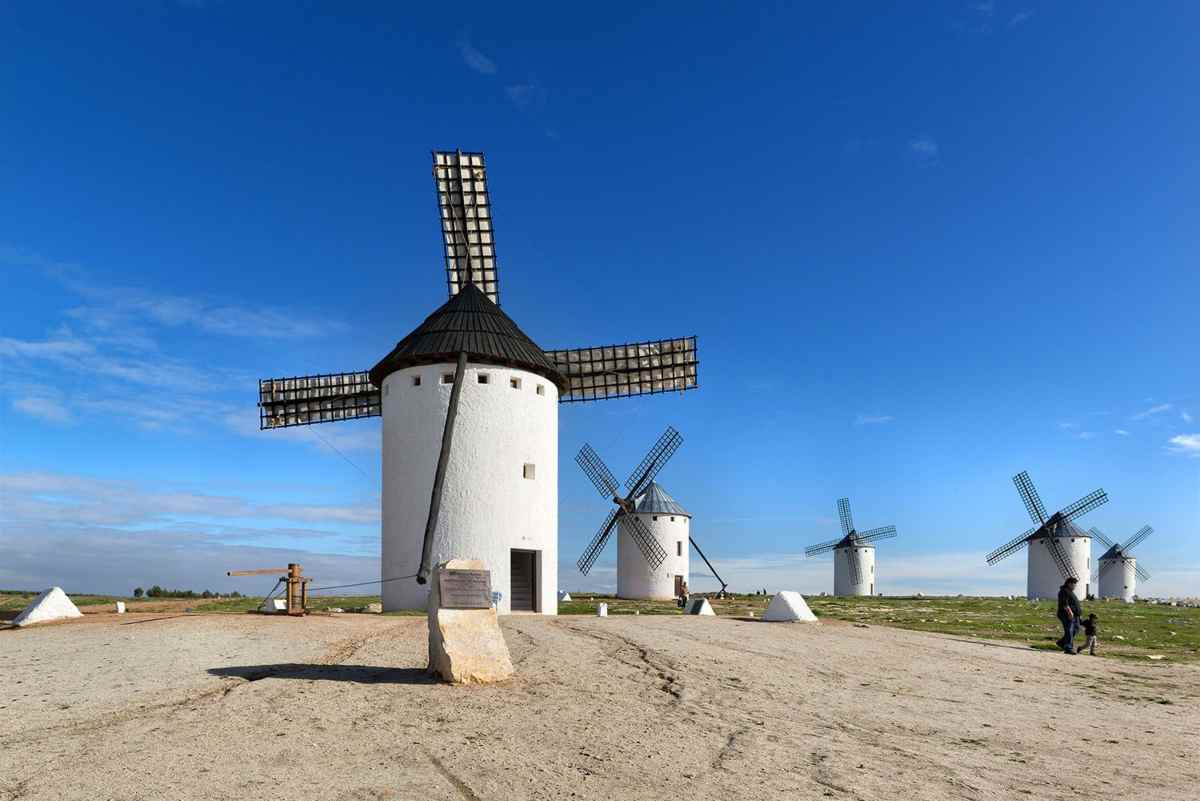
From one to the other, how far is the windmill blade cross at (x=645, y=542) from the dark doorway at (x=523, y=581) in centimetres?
2525

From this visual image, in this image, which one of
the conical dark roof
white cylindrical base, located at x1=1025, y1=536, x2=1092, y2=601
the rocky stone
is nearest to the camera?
the rocky stone

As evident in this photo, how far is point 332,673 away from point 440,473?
1203 centimetres

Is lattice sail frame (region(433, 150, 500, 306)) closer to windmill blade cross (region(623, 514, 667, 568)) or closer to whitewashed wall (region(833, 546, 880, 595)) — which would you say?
windmill blade cross (region(623, 514, 667, 568))

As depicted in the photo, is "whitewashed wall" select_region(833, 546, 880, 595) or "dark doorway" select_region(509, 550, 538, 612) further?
"whitewashed wall" select_region(833, 546, 880, 595)

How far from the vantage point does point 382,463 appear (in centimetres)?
2919

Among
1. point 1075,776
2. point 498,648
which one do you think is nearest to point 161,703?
point 498,648

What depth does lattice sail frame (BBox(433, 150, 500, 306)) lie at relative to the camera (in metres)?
33.8

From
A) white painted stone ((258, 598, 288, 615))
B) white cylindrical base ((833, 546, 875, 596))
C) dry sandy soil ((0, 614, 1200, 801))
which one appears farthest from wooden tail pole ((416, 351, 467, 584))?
white cylindrical base ((833, 546, 875, 596))

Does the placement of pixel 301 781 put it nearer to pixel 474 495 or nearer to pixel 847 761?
pixel 847 761

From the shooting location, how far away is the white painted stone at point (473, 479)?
2677cm

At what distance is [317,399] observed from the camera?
34.4 meters

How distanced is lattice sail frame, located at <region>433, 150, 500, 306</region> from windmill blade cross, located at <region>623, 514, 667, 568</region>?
25029 millimetres

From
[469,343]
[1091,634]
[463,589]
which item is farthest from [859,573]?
[463,589]

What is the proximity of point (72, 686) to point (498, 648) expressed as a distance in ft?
21.0
